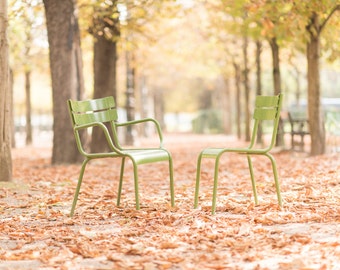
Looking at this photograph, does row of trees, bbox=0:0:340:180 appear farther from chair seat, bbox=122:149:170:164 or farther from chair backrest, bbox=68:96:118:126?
chair seat, bbox=122:149:170:164

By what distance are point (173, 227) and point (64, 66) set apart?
25.8 feet

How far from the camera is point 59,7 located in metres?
12.9

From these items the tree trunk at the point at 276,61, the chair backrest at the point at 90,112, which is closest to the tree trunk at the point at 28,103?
the tree trunk at the point at 276,61

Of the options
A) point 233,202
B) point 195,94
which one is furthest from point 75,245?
point 195,94

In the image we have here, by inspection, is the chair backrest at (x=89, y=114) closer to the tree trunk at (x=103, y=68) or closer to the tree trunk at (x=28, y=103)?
the tree trunk at (x=103, y=68)

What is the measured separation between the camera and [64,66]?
13133mm

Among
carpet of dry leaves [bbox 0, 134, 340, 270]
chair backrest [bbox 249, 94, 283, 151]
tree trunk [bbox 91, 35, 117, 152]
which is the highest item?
tree trunk [bbox 91, 35, 117, 152]

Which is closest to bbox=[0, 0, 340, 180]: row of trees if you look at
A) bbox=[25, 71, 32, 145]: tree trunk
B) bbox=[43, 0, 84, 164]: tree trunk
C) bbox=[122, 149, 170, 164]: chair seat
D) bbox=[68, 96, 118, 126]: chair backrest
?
bbox=[43, 0, 84, 164]: tree trunk

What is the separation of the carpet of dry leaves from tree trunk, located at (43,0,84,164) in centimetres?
310

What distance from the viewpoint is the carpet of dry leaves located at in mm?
4680

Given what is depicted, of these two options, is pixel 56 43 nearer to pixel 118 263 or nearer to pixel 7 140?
pixel 7 140

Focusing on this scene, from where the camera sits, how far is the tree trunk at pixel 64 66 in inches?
512

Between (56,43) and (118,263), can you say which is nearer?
(118,263)

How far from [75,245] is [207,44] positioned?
23.1 metres
